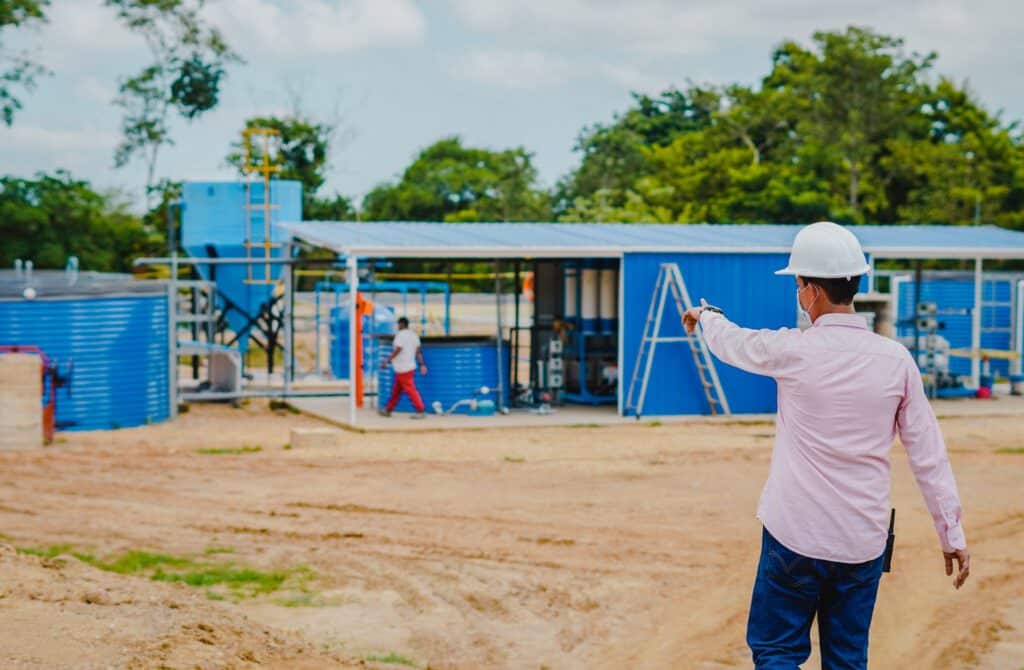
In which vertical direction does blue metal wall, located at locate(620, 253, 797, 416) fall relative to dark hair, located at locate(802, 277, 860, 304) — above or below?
below

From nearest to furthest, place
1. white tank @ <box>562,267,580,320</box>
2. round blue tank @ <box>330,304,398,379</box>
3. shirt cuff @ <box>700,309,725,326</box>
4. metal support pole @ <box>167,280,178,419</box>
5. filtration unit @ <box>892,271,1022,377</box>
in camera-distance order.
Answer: shirt cuff @ <box>700,309,725,326</box>, metal support pole @ <box>167,280,178,419</box>, white tank @ <box>562,267,580,320</box>, round blue tank @ <box>330,304,398,379</box>, filtration unit @ <box>892,271,1022,377</box>

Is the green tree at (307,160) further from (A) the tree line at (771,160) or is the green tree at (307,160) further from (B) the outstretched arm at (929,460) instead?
(B) the outstretched arm at (929,460)

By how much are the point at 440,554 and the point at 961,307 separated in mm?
20699

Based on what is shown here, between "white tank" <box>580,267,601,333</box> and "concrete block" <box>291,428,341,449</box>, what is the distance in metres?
6.04

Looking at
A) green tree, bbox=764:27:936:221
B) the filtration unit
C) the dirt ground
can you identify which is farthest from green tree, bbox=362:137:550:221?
the dirt ground

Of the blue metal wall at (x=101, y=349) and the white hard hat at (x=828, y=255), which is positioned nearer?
the white hard hat at (x=828, y=255)

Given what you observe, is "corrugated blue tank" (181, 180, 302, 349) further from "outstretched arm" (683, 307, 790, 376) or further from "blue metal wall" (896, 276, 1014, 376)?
"outstretched arm" (683, 307, 790, 376)

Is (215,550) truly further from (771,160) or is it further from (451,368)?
(771,160)

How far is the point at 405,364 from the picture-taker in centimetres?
2038

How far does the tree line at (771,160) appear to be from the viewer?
44.1 m

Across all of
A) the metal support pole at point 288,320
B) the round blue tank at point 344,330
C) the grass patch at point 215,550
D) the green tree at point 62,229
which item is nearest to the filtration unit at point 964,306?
the round blue tank at point 344,330

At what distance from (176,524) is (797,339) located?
8627 millimetres

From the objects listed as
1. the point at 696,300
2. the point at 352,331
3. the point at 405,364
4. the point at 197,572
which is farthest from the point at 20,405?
the point at 696,300

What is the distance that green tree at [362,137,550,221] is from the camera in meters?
59.5
